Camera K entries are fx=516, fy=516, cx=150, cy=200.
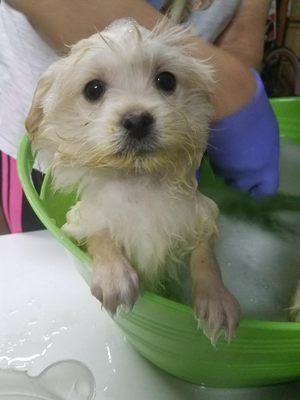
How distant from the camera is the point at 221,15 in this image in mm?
788

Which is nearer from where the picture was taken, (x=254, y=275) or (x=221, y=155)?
(x=221, y=155)

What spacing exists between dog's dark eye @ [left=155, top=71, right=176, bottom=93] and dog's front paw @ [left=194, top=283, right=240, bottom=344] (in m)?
0.23

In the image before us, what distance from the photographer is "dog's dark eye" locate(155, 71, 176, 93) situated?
60 cm

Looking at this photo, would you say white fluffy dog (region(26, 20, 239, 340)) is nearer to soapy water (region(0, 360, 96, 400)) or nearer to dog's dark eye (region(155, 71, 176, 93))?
dog's dark eye (region(155, 71, 176, 93))

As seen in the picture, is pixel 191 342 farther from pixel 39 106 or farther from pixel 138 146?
pixel 39 106

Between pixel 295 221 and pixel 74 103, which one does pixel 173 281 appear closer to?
pixel 74 103

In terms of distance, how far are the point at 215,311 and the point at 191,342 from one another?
0.15 ft

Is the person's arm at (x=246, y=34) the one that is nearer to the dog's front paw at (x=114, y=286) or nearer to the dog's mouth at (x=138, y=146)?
the dog's mouth at (x=138, y=146)

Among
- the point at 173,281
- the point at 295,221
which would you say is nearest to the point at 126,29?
the point at 173,281

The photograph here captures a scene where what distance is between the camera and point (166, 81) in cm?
60

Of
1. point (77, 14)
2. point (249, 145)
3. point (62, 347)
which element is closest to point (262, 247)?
point (249, 145)

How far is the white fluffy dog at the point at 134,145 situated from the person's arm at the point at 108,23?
0.05ft

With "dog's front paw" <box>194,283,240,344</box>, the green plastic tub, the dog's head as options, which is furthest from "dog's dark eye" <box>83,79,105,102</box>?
"dog's front paw" <box>194,283,240,344</box>

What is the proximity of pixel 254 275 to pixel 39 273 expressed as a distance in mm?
350
